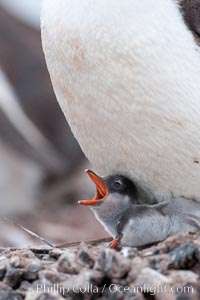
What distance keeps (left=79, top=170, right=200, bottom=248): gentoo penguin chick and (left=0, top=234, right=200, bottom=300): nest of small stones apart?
57 centimetres

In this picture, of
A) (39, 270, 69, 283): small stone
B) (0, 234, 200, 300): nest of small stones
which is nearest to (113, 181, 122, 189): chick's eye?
(0, 234, 200, 300): nest of small stones

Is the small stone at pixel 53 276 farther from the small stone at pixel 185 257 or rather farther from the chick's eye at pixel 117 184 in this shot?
the chick's eye at pixel 117 184

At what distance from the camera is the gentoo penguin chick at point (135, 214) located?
5.98m

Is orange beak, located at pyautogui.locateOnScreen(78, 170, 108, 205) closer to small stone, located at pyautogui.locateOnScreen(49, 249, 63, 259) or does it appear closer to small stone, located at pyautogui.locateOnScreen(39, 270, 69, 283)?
small stone, located at pyautogui.locateOnScreen(49, 249, 63, 259)

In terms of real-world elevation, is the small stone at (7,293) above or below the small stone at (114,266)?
below

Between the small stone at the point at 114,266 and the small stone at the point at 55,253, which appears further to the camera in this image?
the small stone at the point at 55,253

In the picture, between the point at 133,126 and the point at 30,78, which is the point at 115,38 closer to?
the point at 133,126

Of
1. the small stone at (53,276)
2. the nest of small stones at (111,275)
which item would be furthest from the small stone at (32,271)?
the small stone at (53,276)

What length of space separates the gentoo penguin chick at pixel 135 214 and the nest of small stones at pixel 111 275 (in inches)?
22.5

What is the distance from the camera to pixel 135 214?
6086 millimetres

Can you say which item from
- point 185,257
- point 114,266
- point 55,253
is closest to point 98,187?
point 55,253

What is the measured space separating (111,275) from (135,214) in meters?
1.29

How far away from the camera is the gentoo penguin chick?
19.6 ft

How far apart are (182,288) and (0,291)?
98 cm
